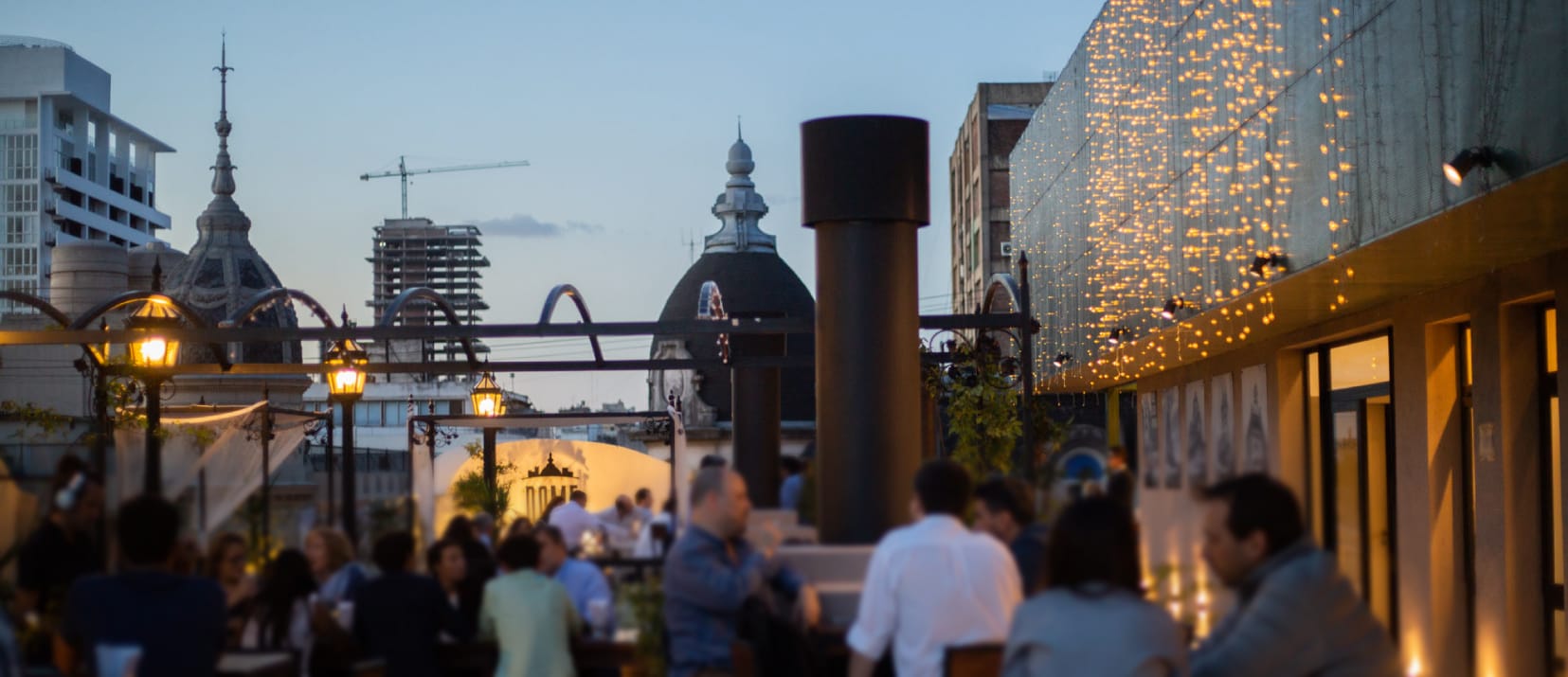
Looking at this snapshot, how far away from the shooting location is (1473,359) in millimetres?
15453

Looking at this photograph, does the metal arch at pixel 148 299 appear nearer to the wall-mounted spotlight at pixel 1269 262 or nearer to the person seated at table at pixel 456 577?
the person seated at table at pixel 456 577

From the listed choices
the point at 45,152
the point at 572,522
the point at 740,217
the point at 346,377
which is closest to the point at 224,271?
the point at 740,217

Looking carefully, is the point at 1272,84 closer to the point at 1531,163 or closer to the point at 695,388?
the point at 1531,163

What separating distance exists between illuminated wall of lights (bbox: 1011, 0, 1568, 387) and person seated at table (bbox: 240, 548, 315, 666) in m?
6.96

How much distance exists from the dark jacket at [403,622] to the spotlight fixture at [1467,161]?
6.27m

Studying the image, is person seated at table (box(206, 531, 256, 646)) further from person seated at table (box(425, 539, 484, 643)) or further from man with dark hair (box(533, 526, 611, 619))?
man with dark hair (box(533, 526, 611, 619))

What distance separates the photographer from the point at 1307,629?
19.1 ft

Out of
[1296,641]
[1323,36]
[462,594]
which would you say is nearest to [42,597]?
[462,594]

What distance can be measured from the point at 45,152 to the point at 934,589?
147 m

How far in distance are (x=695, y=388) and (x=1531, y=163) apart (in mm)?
47271

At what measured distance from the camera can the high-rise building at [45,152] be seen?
5561 inches

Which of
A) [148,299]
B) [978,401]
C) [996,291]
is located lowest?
[978,401]

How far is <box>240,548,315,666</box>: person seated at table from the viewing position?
9266 mm

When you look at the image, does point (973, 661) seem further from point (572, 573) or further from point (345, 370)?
point (345, 370)
